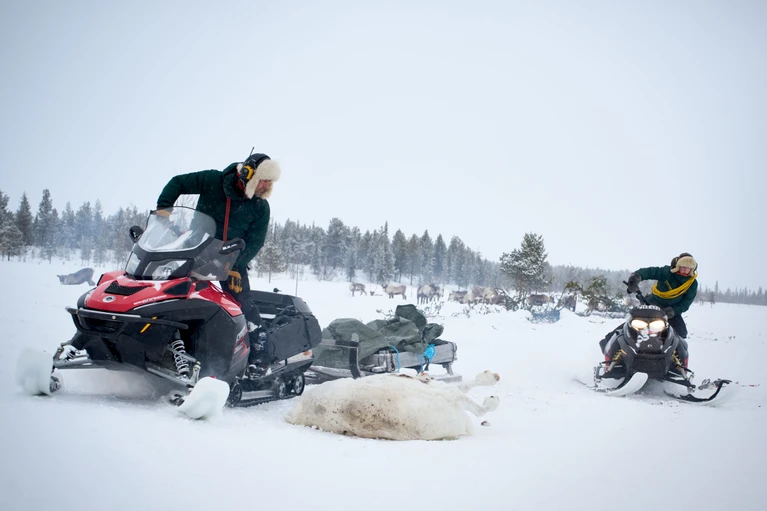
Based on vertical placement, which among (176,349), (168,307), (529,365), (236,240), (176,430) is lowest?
(529,365)

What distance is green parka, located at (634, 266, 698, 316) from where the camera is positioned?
6.91m

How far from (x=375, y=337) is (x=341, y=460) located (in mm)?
3522

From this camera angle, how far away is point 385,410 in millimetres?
3502

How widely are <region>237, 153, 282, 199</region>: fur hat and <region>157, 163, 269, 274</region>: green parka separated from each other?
12 cm

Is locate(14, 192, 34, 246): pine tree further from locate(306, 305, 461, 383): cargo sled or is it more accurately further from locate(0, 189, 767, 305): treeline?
locate(306, 305, 461, 383): cargo sled

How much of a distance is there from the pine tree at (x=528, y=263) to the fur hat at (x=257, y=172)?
40712 millimetres

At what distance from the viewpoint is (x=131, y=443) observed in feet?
7.95

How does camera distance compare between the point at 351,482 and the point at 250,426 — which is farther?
the point at 250,426

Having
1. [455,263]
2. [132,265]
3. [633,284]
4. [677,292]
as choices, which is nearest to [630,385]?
[633,284]

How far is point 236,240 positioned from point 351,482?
7.83ft

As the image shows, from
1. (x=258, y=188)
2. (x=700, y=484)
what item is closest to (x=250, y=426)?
(x=258, y=188)

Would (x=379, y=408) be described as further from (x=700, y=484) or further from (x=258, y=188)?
(x=258, y=188)

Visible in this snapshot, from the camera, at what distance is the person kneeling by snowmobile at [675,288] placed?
6.85 meters

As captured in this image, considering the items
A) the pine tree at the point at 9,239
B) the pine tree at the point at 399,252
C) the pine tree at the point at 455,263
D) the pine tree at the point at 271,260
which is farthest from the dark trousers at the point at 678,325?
the pine tree at the point at 455,263
